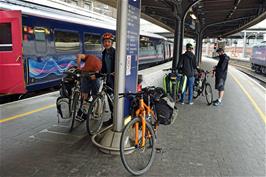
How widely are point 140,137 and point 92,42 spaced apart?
9.44 metres

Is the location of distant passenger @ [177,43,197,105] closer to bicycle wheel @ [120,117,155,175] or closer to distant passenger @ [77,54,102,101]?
distant passenger @ [77,54,102,101]

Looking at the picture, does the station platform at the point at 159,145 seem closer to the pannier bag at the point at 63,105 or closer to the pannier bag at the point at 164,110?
the pannier bag at the point at 63,105

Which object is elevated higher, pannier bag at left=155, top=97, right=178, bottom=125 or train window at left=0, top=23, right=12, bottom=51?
train window at left=0, top=23, right=12, bottom=51

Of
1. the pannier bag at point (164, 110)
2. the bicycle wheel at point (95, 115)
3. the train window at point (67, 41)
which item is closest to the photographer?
the pannier bag at point (164, 110)

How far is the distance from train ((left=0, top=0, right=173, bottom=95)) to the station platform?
1493 millimetres

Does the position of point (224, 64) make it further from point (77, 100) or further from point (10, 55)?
point (10, 55)

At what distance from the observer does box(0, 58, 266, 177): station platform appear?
386 centimetres

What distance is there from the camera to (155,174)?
3.77 metres

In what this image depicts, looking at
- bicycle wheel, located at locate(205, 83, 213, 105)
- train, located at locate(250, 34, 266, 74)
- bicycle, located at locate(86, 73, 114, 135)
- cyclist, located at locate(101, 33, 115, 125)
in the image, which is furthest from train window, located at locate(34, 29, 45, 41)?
train, located at locate(250, 34, 266, 74)

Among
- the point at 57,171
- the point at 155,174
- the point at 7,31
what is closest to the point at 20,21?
the point at 7,31

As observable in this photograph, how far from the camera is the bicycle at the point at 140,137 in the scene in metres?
3.79

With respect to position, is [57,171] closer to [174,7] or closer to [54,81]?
[54,81]

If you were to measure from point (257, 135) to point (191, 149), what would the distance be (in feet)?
5.80

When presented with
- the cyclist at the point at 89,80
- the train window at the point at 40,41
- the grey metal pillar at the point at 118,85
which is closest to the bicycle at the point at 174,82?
the cyclist at the point at 89,80
